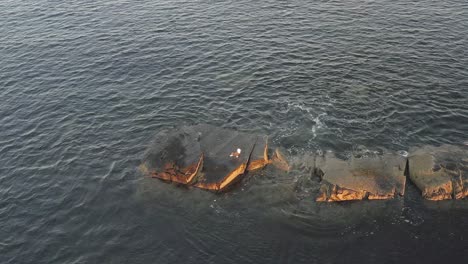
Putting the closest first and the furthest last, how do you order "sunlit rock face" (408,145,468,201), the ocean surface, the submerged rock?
the ocean surface → "sunlit rock face" (408,145,468,201) → the submerged rock

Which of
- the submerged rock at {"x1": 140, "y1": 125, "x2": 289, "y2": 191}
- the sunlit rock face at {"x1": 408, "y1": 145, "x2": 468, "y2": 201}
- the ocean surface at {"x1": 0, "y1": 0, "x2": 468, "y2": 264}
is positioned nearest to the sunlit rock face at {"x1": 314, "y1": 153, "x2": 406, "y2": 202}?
the ocean surface at {"x1": 0, "y1": 0, "x2": 468, "y2": 264}

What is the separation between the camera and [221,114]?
4247 cm

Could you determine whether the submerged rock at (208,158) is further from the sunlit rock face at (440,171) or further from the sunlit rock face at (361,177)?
the sunlit rock face at (440,171)

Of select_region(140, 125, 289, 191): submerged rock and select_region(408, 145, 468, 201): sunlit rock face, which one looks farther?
select_region(140, 125, 289, 191): submerged rock

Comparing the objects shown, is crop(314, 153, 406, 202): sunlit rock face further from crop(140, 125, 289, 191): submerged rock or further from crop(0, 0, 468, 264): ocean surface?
crop(140, 125, 289, 191): submerged rock

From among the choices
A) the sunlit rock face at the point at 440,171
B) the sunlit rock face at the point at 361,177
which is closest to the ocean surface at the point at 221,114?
the sunlit rock face at the point at 361,177

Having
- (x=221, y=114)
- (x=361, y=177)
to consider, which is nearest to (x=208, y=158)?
(x=221, y=114)

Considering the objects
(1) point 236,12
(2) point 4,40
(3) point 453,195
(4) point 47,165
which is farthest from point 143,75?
(3) point 453,195

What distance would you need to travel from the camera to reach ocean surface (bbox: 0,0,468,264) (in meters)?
28.8

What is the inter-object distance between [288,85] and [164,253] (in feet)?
82.3

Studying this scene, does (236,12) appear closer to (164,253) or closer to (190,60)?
(190,60)

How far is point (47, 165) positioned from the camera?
3769cm

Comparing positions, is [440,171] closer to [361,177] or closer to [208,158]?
[361,177]

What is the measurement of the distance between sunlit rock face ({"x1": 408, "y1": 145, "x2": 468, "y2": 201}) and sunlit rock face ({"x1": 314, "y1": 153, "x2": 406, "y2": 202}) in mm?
1170
